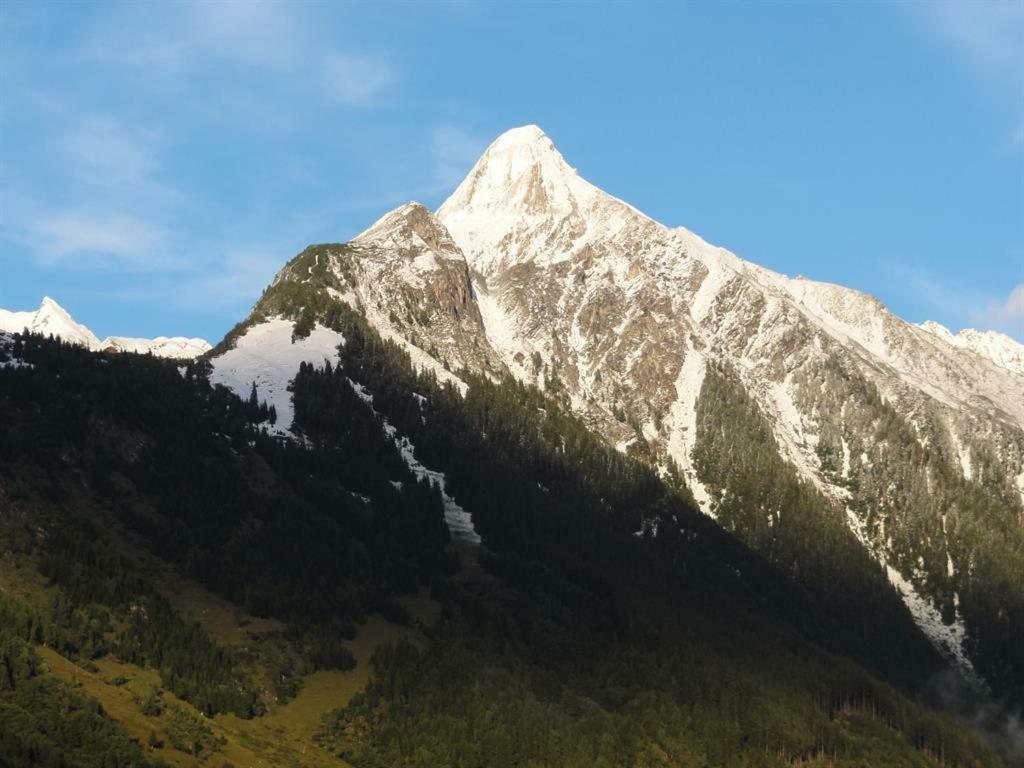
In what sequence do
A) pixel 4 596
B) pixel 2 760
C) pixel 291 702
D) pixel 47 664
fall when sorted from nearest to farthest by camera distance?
pixel 2 760 < pixel 47 664 < pixel 4 596 < pixel 291 702

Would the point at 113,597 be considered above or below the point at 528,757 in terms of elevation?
above

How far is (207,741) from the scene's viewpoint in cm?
16612

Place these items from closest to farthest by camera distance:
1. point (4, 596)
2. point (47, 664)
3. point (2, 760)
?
point (2, 760) → point (47, 664) → point (4, 596)

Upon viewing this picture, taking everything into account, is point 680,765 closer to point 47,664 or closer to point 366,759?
point 366,759

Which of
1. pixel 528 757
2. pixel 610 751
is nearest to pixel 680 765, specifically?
pixel 610 751

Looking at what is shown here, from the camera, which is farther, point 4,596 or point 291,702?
point 291,702

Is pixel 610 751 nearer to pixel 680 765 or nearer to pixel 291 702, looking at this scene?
pixel 680 765

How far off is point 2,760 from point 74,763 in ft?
28.4

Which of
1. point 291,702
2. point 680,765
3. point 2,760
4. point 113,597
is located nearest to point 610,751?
point 680,765

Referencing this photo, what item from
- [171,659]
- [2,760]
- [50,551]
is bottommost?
[2,760]

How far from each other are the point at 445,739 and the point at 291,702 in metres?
23.0

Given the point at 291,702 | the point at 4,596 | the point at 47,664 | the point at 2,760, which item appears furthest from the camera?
the point at 291,702

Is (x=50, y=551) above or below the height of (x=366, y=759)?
above

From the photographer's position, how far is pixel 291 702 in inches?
7579
